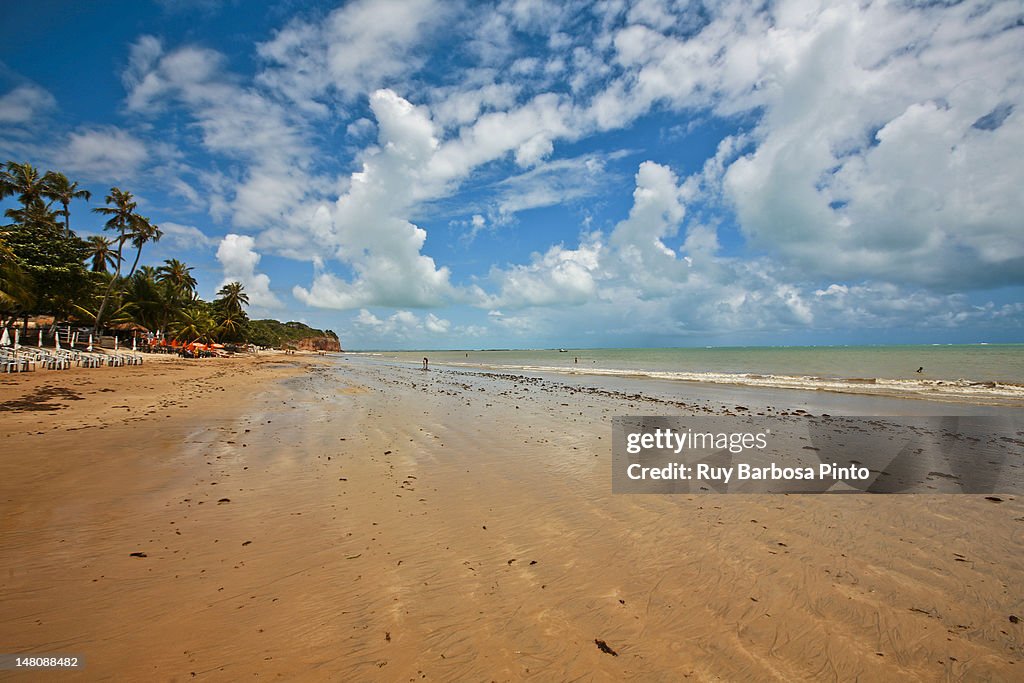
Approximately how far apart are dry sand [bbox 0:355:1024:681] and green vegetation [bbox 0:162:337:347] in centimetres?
2616

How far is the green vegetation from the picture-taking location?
32.3 metres

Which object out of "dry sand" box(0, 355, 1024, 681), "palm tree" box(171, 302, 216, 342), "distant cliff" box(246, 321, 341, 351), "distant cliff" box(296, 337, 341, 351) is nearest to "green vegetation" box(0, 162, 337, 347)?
"palm tree" box(171, 302, 216, 342)

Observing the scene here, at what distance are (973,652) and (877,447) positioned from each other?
1048cm

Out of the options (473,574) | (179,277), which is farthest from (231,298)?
(473,574)

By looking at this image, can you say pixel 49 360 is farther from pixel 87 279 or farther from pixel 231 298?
pixel 231 298

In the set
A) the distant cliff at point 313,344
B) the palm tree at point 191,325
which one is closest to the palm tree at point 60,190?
the palm tree at point 191,325

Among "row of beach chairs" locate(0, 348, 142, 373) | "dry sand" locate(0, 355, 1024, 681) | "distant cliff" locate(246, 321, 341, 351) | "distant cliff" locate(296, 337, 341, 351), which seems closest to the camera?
"dry sand" locate(0, 355, 1024, 681)

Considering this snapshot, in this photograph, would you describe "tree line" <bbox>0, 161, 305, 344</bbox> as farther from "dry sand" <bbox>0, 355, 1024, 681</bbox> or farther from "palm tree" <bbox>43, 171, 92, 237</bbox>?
"dry sand" <bbox>0, 355, 1024, 681</bbox>

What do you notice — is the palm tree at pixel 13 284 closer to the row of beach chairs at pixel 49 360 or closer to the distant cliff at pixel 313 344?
the row of beach chairs at pixel 49 360

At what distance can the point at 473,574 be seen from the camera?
16.4ft

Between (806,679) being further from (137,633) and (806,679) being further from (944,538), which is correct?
(137,633)

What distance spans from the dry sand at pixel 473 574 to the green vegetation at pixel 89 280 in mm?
26163

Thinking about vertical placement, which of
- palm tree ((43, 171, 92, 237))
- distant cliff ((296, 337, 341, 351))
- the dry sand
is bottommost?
the dry sand

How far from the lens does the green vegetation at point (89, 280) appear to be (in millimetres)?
32344
